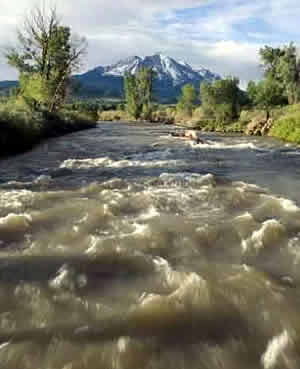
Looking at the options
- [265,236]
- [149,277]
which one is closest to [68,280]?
[149,277]

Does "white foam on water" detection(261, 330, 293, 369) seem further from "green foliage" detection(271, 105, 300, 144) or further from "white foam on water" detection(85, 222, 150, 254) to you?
"green foliage" detection(271, 105, 300, 144)

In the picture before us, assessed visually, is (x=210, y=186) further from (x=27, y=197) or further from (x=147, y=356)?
(x=147, y=356)

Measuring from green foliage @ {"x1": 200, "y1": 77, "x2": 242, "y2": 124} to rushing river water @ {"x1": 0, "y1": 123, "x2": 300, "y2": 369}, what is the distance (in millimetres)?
51516

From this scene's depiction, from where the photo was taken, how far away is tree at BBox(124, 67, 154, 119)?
8188 cm

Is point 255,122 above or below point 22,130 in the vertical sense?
below

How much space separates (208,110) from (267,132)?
96.4 ft

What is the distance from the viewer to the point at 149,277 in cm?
545

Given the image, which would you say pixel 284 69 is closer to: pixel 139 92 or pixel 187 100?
pixel 187 100

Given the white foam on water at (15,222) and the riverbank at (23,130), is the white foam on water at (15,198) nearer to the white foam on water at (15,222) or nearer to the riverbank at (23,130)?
the white foam on water at (15,222)

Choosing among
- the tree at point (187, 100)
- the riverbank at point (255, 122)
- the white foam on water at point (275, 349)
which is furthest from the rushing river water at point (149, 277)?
the tree at point (187, 100)

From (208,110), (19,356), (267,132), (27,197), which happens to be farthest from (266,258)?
(208,110)

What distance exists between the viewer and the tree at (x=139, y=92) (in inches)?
3223

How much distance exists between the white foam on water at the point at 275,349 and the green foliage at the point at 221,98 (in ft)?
189

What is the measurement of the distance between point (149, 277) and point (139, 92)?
8053cm
